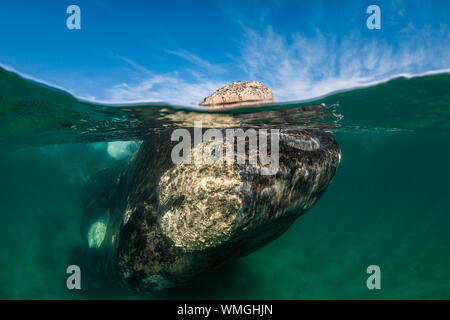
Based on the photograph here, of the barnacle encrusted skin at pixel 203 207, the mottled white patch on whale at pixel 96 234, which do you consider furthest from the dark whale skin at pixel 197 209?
the mottled white patch on whale at pixel 96 234

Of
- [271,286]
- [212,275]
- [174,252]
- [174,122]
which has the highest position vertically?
[174,122]

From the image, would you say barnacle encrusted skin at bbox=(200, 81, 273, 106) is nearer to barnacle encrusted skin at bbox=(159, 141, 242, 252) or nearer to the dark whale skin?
the dark whale skin

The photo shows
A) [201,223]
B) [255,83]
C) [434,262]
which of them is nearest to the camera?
[201,223]

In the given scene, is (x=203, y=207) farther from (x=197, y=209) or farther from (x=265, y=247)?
(x=265, y=247)

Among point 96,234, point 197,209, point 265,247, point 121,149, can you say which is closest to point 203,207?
point 197,209

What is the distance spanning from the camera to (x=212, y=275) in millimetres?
10031

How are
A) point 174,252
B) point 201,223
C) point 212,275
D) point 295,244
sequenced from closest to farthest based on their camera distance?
point 201,223 → point 174,252 → point 212,275 → point 295,244

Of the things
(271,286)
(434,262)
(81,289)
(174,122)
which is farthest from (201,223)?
(434,262)

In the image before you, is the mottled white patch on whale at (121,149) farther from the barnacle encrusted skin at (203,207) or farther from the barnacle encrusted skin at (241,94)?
the barnacle encrusted skin at (203,207)

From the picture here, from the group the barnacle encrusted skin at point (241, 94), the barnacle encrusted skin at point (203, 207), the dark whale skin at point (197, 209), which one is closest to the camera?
the barnacle encrusted skin at point (203, 207)

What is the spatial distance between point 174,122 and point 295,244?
45.1 ft

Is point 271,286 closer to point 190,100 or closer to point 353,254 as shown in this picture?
point 353,254

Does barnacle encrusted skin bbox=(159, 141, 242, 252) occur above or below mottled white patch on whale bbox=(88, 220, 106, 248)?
above

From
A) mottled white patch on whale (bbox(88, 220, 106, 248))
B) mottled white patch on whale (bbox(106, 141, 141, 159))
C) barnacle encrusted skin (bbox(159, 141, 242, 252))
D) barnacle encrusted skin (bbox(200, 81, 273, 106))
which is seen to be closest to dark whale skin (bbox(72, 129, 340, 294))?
barnacle encrusted skin (bbox(159, 141, 242, 252))
